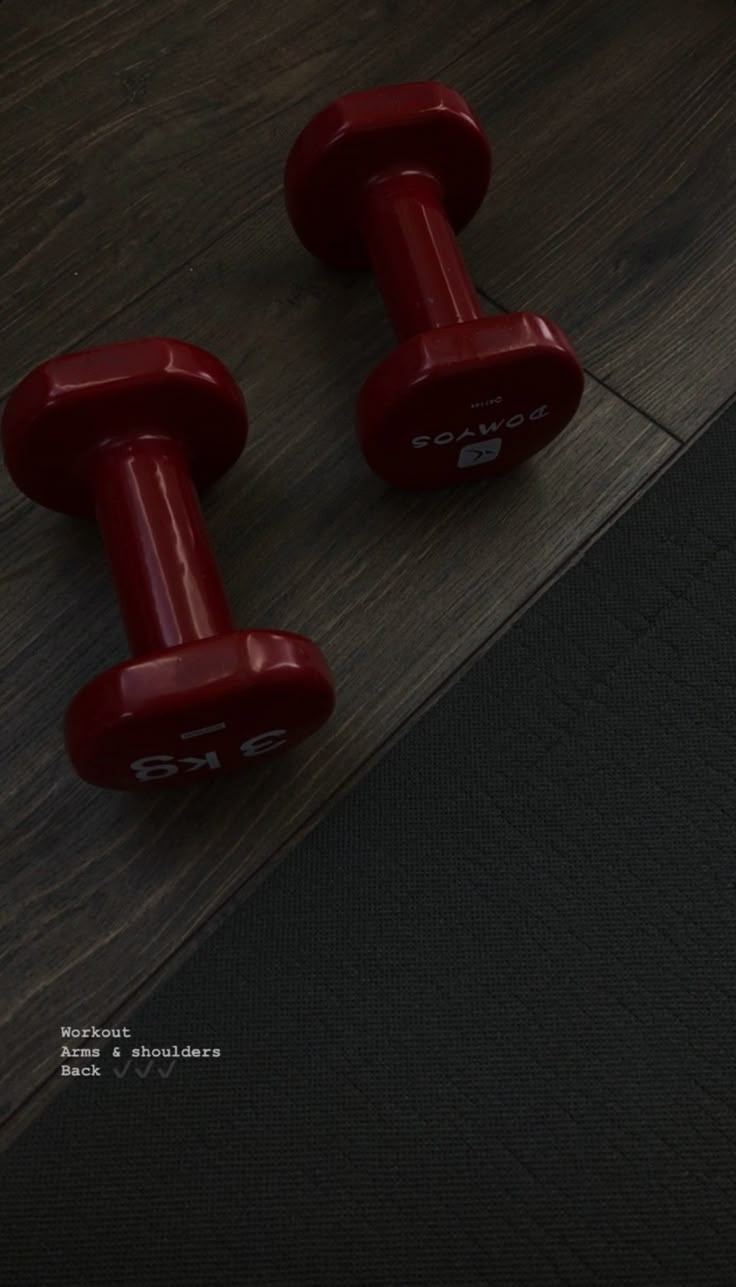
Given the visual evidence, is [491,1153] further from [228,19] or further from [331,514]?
[228,19]

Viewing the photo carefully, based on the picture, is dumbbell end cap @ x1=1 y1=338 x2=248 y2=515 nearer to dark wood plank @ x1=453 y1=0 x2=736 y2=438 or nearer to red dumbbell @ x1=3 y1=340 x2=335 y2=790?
red dumbbell @ x1=3 y1=340 x2=335 y2=790

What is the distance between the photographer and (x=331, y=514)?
0.92 meters

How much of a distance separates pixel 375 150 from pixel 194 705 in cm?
47

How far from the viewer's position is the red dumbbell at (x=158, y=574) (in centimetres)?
69

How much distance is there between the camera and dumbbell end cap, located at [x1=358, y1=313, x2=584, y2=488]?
30.9 inches

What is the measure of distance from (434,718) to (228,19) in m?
0.73

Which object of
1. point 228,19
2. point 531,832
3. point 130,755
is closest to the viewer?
point 130,755

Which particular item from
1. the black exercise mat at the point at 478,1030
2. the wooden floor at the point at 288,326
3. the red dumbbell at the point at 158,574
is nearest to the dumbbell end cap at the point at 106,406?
the red dumbbell at the point at 158,574

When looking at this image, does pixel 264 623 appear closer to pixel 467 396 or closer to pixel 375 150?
pixel 467 396

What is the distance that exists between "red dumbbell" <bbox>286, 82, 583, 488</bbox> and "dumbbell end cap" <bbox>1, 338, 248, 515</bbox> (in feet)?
0.39

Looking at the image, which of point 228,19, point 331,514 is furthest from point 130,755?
point 228,19

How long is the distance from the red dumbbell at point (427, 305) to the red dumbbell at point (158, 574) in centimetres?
13

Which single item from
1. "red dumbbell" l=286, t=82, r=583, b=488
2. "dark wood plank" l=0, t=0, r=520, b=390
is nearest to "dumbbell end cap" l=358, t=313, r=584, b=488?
"red dumbbell" l=286, t=82, r=583, b=488

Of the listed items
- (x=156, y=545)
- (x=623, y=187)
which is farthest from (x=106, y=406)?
(x=623, y=187)
